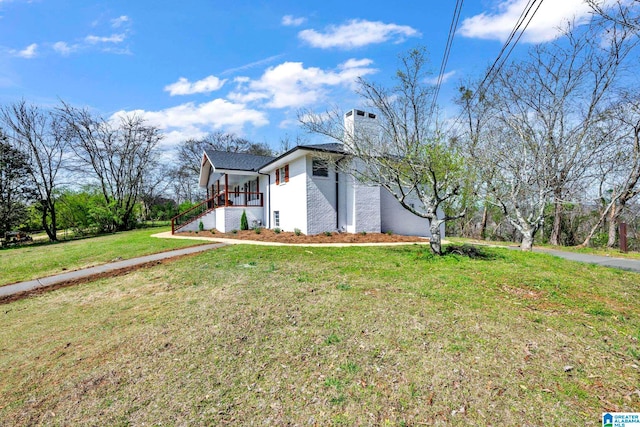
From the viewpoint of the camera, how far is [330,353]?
126 inches

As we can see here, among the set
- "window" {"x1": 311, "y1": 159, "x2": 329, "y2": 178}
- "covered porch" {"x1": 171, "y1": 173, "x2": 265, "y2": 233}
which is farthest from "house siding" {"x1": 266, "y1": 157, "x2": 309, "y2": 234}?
"covered porch" {"x1": 171, "y1": 173, "x2": 265, "y2": 233}

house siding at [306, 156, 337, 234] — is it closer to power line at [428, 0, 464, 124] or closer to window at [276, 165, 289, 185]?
window at [276, 165, 289, 185]

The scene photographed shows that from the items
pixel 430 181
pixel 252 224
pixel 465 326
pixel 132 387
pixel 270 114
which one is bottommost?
pixel 132 387

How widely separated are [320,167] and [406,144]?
190 inches

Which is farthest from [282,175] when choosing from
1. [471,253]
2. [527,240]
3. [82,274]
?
[527,240]

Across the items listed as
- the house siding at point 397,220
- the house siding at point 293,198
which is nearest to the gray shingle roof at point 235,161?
the house siding at point 293,198

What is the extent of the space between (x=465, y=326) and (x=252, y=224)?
553 inches

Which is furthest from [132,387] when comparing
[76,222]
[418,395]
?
[76,222]

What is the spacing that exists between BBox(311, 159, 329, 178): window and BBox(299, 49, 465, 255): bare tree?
117 inches

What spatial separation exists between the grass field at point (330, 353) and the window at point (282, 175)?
8981 mm

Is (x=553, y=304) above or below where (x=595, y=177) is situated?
below

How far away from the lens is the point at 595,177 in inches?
460

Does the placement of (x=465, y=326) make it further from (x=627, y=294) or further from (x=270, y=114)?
(x=270, y=114)

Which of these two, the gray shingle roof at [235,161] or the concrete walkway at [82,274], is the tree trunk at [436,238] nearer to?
the concrete walkway at [82,274]
